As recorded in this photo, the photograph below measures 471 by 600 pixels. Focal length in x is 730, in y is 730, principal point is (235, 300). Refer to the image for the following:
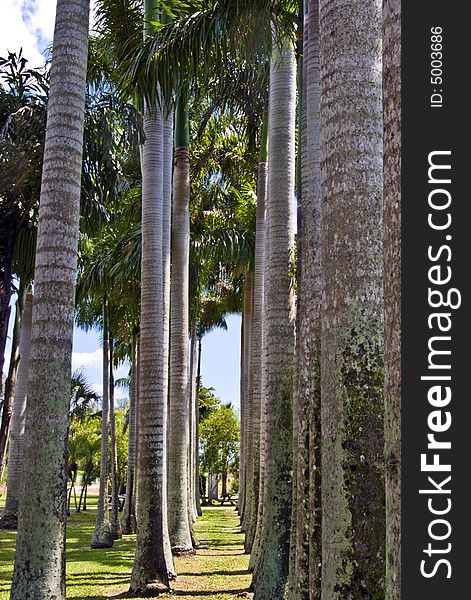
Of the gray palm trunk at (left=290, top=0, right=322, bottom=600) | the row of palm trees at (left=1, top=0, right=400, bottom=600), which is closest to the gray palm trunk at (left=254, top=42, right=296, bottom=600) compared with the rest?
the row of palm trees at (left=1, top=0, right=400, bottom=600)

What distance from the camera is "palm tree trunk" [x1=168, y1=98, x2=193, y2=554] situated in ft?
48.3

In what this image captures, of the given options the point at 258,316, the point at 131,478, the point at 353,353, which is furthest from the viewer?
the point at 131,478

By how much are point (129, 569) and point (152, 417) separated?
4296mm

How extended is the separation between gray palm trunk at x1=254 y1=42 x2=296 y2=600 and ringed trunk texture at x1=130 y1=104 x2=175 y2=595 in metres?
1.79

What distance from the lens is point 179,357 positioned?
610 inches

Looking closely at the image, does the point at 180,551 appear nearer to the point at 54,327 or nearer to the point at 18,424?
the point at 54,327

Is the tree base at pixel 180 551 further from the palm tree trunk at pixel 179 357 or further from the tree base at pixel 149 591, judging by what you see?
the tree base at pixel 149 591

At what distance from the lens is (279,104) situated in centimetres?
1062

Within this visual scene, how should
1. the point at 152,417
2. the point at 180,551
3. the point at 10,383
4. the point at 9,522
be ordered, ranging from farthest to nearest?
1. the point at 10,383
2. the point at 9,522
3. the point at 180,551
4. the point at 152,417

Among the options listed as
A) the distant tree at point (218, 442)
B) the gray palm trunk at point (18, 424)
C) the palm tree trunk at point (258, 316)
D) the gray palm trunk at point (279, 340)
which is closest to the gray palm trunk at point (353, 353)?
the gray palm trunk at point (279, 340)

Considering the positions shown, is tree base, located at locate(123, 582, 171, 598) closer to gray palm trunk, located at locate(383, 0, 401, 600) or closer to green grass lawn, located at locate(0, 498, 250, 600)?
green grass lawn, located at locate(0, 498, 250, 600)

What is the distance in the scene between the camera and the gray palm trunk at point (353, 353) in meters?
4.08

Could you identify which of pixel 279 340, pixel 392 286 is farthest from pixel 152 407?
pixel 392 286

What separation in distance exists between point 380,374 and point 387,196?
1299 mm
